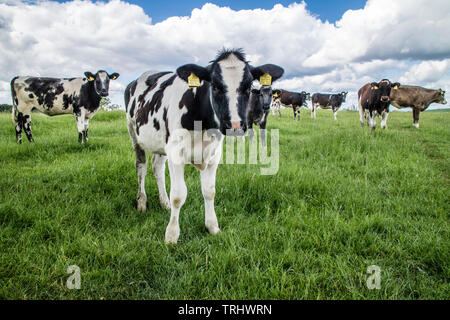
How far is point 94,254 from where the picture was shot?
2836 millimetres

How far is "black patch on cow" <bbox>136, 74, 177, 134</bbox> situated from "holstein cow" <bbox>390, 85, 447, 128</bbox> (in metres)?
17.9

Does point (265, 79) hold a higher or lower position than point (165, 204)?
higher

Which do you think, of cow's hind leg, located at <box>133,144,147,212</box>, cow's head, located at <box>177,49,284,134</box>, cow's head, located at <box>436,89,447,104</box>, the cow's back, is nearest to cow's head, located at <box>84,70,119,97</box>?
the cow's back

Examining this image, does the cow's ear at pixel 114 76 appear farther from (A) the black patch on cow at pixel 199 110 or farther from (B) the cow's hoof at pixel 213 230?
(B) the cow's hoof at pixel 213 230

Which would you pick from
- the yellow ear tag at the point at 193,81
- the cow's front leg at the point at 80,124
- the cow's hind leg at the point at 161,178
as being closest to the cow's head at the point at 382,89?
the cow's hind leg at the point at 161,178

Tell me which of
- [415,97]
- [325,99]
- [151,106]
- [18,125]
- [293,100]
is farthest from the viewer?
[325,99]

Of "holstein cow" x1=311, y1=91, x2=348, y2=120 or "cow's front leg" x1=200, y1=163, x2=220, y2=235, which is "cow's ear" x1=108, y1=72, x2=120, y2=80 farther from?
"holstein cow" x1=311, y1=91, x2=348, y2=120

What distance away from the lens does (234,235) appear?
10.3ft

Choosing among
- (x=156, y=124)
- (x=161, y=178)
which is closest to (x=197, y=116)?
(x=156, y=124)

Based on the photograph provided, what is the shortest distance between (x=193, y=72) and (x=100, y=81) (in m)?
7.71

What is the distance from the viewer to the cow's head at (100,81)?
9234mm

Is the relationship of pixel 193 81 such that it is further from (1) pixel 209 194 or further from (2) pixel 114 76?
(2) pixel 114 76

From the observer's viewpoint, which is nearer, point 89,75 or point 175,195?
point 175,195

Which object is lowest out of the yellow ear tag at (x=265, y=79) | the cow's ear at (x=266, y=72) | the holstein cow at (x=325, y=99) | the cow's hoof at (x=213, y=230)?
the cow's hoof at (x=213, y=230)
